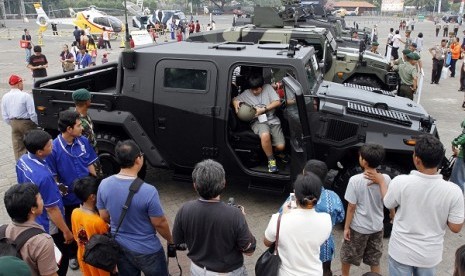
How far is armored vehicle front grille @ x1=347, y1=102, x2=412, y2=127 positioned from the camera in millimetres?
4377

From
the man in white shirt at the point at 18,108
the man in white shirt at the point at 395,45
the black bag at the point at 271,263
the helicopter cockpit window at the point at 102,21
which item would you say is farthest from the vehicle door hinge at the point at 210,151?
the helicopter cockpit window at the point at 102,21

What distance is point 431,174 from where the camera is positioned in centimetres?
269

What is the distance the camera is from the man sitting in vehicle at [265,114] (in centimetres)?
479

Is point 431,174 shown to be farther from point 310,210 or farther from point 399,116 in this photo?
point 399,116

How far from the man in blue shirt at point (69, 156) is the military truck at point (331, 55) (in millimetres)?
5230

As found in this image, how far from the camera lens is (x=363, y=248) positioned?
3518 mm

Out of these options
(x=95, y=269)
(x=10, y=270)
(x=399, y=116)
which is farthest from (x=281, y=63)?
(x=10, y=270)

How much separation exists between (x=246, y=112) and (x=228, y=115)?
242 millimetres

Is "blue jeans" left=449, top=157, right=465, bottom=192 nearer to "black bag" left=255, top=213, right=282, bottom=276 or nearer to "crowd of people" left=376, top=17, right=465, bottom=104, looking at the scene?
"black bag" left=255, top=213, right=282, bottom=276

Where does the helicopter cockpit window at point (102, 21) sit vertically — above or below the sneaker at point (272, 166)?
above

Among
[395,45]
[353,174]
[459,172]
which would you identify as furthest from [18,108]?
[395,45]

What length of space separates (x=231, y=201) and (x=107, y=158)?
3.05m

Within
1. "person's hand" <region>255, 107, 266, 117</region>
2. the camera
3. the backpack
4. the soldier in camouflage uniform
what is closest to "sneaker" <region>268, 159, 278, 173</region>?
"person's hand" <region>255, 107, 266, 117</region>

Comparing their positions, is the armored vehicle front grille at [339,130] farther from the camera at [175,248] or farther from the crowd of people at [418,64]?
the crowd of people at [418,64]
